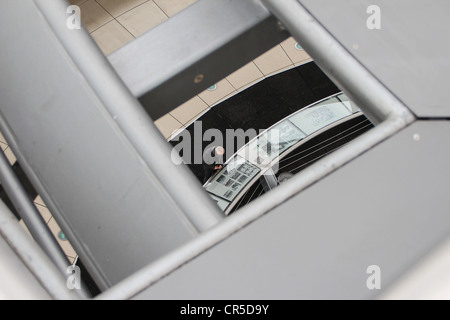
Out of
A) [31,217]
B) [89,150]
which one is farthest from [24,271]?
[31,217]

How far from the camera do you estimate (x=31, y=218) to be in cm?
224

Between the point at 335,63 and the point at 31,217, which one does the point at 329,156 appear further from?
the point at 31,217

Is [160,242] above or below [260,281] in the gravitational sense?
above

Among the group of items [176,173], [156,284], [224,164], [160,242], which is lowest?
[156,284]

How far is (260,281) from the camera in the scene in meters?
1.29

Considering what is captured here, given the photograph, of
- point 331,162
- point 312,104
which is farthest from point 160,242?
point 312,104

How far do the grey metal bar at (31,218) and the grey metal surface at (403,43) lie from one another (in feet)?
5.10

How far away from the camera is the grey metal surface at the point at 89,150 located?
5.78 ft

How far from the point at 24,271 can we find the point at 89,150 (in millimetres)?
628

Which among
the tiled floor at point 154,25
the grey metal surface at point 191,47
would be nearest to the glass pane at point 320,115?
the tiled floor at point 154,25

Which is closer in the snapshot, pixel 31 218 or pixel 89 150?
Result: pixel 89 150

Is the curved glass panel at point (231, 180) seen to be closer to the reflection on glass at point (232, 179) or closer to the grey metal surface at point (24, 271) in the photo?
the reflection on glass at point (232, 179)

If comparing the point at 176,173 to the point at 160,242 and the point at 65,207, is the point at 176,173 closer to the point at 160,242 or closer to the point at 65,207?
the point at 160,242

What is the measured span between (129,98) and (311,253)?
1.00m
